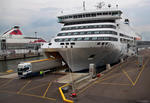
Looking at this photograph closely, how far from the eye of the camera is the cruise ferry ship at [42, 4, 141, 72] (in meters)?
14.0

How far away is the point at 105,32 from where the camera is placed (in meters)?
17.0

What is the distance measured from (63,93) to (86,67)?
757 centimetres

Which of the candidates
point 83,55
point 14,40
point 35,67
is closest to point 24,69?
point 35,67

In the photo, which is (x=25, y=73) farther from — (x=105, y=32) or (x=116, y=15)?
(x=116, y=15)

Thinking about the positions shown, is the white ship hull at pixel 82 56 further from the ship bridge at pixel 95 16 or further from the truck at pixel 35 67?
the ship bridge at pixel 95 16

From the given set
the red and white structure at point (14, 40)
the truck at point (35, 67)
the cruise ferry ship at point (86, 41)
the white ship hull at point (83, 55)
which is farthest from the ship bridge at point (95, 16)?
the red and white structure at point (14, 40)

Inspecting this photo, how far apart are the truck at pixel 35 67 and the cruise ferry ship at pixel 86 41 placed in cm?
127

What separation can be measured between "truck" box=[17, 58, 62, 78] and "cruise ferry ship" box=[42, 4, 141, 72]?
127 cm

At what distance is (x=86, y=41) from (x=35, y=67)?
6.29 meters

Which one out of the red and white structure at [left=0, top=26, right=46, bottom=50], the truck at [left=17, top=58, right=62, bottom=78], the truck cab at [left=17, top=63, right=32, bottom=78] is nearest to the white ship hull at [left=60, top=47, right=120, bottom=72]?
the truck at [left=17, top=58, right=62, bottom=78]

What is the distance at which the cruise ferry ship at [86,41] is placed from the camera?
14.0 meters

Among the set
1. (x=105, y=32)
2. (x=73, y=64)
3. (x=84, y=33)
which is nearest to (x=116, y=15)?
(x=105, y=32)

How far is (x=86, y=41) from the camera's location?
555 inches

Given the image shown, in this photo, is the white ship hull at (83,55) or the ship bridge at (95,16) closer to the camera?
the white ship hull at (83,55)
